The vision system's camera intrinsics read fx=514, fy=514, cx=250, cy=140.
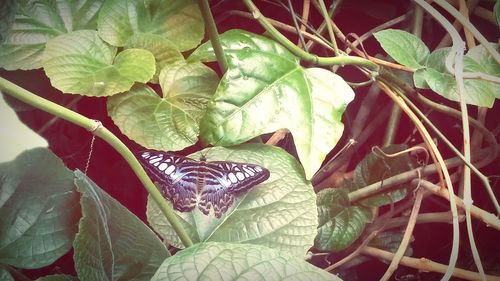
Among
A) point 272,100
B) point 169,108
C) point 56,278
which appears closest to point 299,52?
point 272,100

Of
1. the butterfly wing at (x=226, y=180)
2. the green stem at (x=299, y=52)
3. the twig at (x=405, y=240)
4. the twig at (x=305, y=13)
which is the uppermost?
the twig at (x=305, y=13)

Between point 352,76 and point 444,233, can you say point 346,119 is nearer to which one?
point 352,76

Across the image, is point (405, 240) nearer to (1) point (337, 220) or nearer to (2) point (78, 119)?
(1) point (337, 220)

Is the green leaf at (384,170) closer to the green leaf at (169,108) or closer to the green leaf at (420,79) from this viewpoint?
the green leaf at (420,79)

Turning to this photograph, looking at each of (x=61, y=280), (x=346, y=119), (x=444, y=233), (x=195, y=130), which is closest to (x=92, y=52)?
(x=195, y=130)

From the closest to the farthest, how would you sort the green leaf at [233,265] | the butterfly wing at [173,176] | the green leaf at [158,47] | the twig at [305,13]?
the green leaf at [233,265]
the butterfly wing at [173,176]
the green leaf at [158,47]
the twig at [305,13]

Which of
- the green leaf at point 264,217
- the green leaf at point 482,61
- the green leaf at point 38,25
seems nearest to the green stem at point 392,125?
the green leaf at point 482,61
